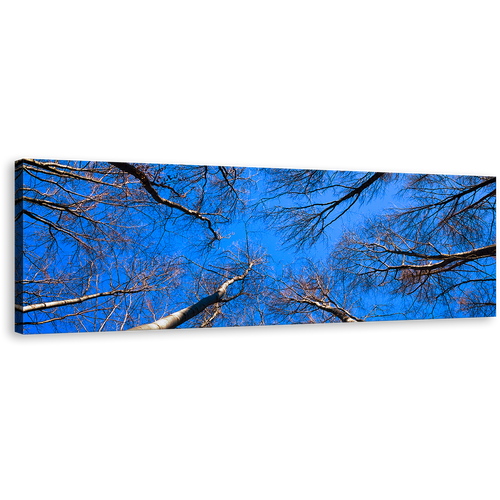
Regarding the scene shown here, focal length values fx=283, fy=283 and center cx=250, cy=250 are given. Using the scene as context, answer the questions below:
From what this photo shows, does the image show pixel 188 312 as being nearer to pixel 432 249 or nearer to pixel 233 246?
pixel 233 246

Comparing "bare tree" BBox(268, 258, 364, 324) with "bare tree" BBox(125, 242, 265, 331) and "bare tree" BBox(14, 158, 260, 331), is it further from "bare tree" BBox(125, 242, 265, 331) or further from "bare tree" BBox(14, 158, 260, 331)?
"bare tree" BBox(14, 158, 260, 331)

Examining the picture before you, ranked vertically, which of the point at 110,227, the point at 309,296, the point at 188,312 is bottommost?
the point at 188,312

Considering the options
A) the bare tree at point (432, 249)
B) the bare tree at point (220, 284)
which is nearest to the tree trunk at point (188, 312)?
the bare tree at point (220, 284)

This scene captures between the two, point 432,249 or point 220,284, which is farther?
point 432,249

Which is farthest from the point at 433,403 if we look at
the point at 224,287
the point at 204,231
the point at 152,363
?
the point at 204,231

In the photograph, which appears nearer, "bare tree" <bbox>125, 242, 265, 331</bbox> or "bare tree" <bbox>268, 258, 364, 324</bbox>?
"bare tree" <bbox>125, 242, 265, 331</bbox>

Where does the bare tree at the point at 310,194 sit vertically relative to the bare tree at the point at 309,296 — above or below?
above

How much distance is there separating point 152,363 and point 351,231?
5.46 ft

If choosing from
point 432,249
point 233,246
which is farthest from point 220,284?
point 432,249

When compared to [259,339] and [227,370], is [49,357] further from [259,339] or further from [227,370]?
[259,339]

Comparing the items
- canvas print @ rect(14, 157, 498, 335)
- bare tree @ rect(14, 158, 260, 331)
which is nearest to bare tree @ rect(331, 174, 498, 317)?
canvas print @ rect(14, 157, 498, 335)

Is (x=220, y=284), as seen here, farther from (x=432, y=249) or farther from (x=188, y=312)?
(x=432, y=249)

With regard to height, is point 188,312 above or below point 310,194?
below

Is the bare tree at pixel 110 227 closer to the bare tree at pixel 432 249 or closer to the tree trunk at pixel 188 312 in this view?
the tree trunk at pixel 188 312
